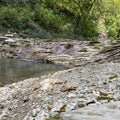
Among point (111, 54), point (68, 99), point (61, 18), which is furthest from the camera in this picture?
point (61, 18)

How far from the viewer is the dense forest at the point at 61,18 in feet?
127

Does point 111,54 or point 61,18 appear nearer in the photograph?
point 111,54

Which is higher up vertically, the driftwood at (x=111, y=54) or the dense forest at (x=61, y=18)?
the dense forest at (x=61, y=18)

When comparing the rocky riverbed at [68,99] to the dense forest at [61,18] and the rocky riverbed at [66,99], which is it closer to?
the rocky riverbed at [66,99]

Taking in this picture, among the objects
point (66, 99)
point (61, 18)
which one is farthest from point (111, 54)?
point (61, 18)

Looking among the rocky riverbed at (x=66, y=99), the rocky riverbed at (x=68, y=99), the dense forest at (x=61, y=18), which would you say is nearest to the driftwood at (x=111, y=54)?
the rocky riverbed at (x=68, y=99)

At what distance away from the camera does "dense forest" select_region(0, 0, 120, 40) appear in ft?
127

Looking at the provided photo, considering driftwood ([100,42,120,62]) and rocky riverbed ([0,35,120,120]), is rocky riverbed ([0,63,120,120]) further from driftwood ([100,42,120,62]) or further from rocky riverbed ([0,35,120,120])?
driftwood ([100,42,120,62])

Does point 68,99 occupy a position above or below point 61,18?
below

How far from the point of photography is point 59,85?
1120 centimetres

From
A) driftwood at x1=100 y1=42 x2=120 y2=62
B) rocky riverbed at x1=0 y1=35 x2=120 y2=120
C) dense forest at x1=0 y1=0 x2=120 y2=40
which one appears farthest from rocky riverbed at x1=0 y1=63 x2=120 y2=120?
dense forest at x1=0 y1=0 x2=120 y2=40

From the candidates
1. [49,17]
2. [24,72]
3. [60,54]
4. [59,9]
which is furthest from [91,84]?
[59,9]

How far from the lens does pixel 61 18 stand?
45.0 metres

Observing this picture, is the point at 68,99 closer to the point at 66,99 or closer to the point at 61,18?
the point at 66,99
